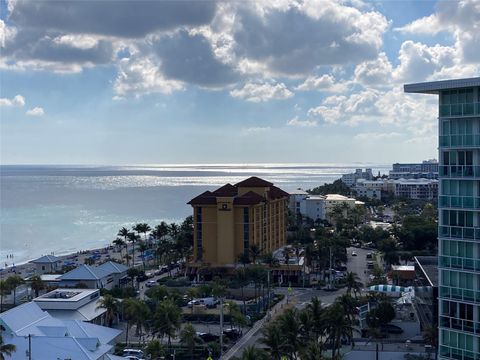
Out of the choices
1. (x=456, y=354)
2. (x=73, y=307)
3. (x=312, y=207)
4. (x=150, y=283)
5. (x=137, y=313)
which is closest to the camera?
(x=456, y=354)

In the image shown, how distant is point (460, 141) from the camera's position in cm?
2722

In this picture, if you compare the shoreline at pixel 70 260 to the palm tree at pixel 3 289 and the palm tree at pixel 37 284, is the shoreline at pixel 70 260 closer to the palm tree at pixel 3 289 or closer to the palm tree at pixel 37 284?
the palm tree at pixel 37 284

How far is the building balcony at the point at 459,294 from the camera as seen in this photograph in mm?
26609

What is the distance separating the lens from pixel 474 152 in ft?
88.3

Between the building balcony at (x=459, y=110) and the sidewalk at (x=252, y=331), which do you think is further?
the sidewalk at (x=252, y=331)

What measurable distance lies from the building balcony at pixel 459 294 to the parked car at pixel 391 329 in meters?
18.9

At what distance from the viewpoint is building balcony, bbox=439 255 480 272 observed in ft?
87.4

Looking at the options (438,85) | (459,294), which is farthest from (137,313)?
(438,85)

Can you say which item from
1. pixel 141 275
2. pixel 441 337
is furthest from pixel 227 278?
pixel 441 337

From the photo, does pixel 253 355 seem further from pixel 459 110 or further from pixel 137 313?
pixel 459 110

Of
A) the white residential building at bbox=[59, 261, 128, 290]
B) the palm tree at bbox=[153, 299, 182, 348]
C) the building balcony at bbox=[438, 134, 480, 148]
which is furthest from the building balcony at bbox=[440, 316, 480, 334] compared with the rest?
the white residential building at bbox=[59, 261, 128, 290]

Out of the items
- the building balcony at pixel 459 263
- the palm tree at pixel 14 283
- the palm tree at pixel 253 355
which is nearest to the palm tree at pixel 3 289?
the palm tree at pixel 14 283

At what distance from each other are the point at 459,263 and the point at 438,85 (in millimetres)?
8152

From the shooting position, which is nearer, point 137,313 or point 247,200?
point 137,313
